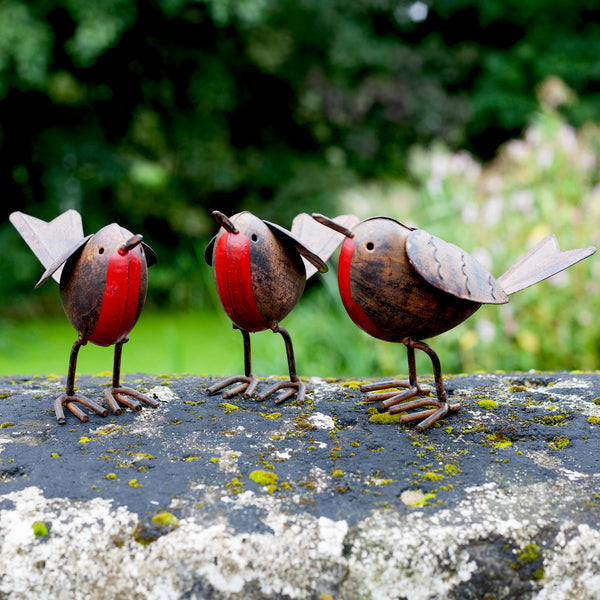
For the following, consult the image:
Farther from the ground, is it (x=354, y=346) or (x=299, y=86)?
(x=299, y=86)

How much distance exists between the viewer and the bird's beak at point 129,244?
136cm

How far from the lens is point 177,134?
5.92m

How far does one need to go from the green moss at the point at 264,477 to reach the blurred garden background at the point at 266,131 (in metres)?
1.95

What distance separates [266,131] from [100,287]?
18.0ft

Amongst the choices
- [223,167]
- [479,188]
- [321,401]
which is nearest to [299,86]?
[223,167]

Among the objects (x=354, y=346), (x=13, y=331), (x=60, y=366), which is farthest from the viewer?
(x=13, y=331)

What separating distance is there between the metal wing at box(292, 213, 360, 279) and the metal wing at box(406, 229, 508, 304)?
320mm

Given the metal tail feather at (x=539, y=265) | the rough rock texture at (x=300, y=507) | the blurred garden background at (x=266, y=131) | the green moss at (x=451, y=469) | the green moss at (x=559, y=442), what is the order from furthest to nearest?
the blurred garden background at (x=266, y=131) → the metal tail feather at (x=539, y=265) → the green moss at (x=559, y=442) → the green moss at (x=451, y=469) → the rough rock texture at (x=300, y=507)

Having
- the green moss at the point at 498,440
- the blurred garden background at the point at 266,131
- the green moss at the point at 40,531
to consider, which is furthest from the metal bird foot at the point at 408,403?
the blurred garden background at the point at 266,131

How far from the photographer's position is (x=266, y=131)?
654 centimetres

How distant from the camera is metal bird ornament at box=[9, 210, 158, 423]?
1.38 meters

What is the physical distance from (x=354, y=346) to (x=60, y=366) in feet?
8.70

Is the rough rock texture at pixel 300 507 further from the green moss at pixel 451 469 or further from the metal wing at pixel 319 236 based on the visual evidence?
the metal wing at pixel 319 236

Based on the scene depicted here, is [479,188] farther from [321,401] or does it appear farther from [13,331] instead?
[13,331]
